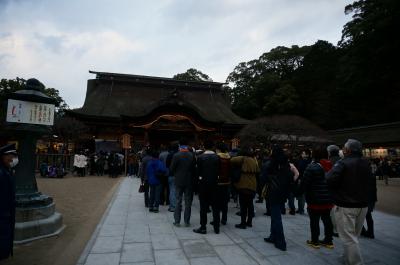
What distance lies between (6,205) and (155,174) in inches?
147

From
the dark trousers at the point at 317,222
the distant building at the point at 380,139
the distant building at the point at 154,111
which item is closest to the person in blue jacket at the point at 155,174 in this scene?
the dark trousers at the point at 317,222

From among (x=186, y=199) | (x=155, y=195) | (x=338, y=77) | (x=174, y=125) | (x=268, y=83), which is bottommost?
(x=155, y=195)

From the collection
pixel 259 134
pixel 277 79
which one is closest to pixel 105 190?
pixel 259 134

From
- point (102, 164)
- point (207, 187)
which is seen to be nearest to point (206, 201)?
point (207, 187)

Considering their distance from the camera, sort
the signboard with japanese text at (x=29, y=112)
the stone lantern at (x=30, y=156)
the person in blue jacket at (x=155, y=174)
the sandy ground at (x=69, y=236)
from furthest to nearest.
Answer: the person in blue jacket at (x=155, y=174), the signboard with japanese text at (x=29, y=112), the stone lantern at (x=30, y=156), the sandy ground at (x=69, y=236)

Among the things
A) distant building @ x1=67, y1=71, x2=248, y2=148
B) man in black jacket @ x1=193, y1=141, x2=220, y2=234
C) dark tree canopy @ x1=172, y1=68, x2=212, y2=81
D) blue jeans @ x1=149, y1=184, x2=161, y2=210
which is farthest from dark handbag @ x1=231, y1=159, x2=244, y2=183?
dark tree canopy @ x1=172, y1=68, x2=212, y2=81

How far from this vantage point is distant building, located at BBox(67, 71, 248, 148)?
51.8 feet

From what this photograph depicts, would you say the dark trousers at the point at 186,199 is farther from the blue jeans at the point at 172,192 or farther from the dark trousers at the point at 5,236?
the dark trousers at the point at 5,236

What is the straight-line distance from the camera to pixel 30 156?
16.3 ft

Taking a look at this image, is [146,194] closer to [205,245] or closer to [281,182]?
[205,245]

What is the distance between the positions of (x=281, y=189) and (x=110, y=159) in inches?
493

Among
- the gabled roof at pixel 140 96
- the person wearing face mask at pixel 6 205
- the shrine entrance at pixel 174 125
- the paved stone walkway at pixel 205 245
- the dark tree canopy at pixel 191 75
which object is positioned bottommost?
the paved stone walkway at pixel 205 245

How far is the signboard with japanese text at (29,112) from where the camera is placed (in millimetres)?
4734

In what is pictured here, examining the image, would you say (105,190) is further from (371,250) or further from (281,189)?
(371,250)
